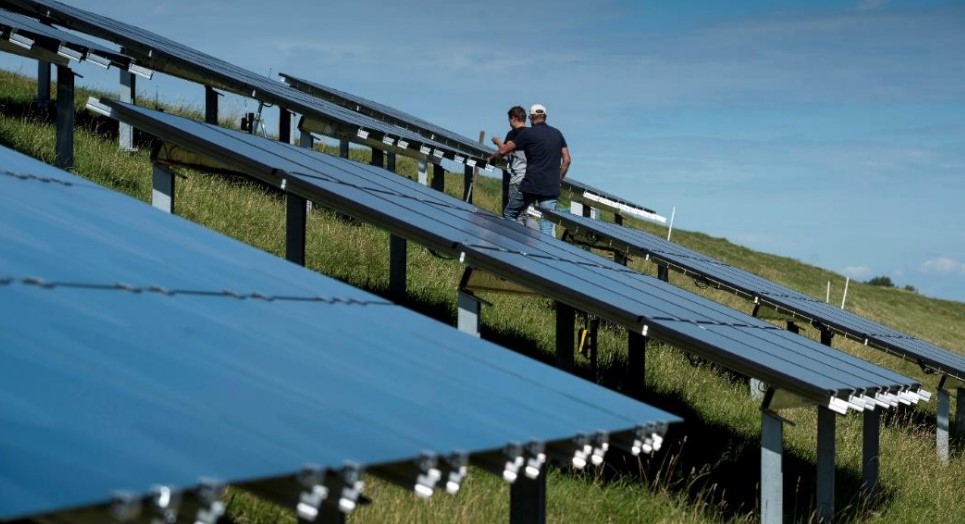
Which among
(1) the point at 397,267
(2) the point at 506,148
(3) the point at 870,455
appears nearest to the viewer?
(1) the point at 397,267

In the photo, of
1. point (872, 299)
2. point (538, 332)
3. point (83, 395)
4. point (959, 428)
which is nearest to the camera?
point (83, 395)

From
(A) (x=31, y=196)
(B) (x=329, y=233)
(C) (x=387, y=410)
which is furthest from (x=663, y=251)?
(C) (x=387, y=410)

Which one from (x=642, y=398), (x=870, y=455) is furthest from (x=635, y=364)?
(x=870, y=455)

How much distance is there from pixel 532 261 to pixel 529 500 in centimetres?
507

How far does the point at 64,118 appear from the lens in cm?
1505

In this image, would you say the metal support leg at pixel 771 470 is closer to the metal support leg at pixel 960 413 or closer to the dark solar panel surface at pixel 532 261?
the dark solar panel surface at pixel 532 261

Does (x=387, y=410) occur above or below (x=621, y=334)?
above

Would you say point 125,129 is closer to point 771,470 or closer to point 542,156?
point 542,156

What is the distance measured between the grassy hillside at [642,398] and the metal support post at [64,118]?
1380 mm

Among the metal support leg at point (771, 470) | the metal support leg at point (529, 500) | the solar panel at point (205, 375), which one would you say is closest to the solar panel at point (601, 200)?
the metal support leg at point (771, 470)

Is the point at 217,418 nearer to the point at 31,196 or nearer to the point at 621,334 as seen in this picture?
the point at 31,196

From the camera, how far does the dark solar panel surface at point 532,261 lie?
9859 mm

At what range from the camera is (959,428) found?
69.6 feet

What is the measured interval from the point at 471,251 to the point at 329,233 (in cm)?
903
